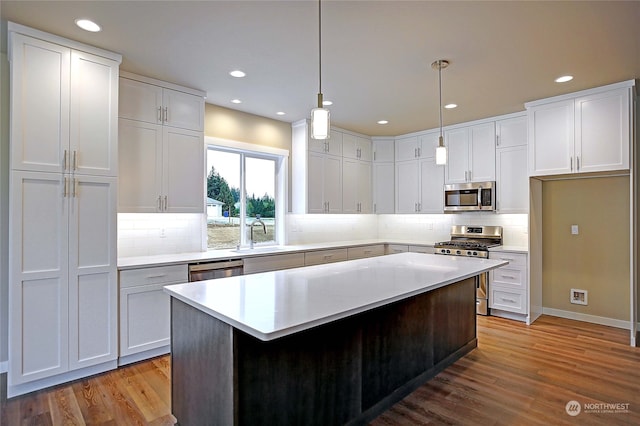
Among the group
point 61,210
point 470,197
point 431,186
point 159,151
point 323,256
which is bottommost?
point 323,256

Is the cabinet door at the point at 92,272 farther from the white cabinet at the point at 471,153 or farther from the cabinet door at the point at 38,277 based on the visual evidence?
the white cabinet at the point at 471,153

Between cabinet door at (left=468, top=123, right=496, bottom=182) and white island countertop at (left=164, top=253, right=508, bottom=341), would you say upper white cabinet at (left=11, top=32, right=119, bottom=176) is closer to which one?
white island countertop at (left=164, top=253, right=508, bottom=341)

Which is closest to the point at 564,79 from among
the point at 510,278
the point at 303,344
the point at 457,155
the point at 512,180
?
the point at 512,180

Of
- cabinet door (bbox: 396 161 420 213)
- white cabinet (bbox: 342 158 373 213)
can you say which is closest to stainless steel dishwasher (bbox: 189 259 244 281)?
white cabinet (bbox: 342 158 373 213)

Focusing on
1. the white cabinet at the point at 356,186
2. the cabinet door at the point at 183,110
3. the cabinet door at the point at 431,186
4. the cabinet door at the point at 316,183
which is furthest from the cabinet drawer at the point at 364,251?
the cabinet door at the point at 183,110

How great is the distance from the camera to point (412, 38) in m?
2.55

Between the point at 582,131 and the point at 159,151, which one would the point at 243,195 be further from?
the point at 582,131

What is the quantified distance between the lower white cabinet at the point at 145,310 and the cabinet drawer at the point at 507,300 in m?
3.73

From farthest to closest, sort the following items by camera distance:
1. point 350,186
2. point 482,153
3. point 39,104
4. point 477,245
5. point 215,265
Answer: point 350,186, point 482,153, point 477,245, point 215,265, point 39,104

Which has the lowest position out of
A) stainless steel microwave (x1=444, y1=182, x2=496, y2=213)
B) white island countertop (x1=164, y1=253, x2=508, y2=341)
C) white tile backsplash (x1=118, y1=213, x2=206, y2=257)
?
white island countertop (x1=164, y1=253, x2=508, y2=341)

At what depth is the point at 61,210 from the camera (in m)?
2.62

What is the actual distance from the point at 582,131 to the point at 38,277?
516 centimetres

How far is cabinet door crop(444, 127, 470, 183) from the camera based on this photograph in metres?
4.95

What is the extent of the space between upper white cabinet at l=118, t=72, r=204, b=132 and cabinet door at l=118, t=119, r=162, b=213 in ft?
0.29
